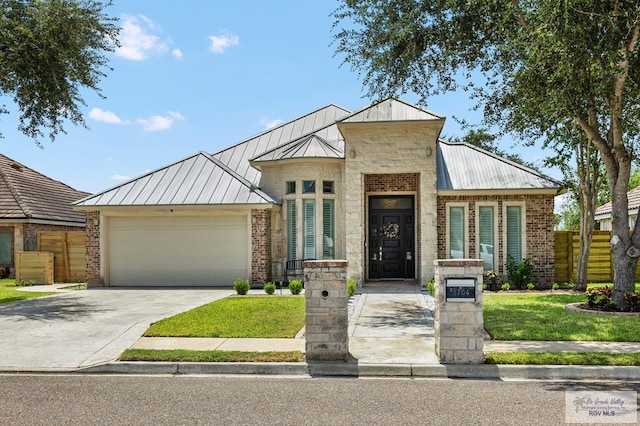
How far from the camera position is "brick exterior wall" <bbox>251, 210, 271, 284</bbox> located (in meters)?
17.4

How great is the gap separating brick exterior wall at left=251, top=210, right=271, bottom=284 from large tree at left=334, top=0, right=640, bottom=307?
579 centimetres

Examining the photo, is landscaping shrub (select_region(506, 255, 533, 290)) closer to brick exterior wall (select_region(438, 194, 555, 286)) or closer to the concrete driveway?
brick exterior wall (select_region(438, 194, 555, 286))

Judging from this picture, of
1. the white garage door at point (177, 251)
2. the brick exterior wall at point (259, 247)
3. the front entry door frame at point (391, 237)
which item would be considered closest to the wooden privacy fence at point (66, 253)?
the white garage door at point (177, 251)

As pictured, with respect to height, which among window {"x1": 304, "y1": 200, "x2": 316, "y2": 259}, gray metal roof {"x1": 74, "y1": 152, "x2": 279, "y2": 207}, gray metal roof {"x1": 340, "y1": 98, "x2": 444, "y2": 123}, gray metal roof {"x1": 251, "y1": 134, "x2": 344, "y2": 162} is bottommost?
window {"x1": 304, "y1": 200, "x2": 316, "y2": 259}

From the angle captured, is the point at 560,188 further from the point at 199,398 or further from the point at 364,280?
the point at 199,398

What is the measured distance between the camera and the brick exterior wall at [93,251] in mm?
18094

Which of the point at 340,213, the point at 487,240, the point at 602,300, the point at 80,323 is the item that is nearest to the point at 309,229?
the point at 340,213

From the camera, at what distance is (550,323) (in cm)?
1016

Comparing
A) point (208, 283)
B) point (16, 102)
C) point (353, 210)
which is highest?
point (16, 102)

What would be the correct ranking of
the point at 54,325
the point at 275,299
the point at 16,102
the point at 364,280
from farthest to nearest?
the point at 364,280
the point at 16,102
the point at 275,299
the point at 54,325

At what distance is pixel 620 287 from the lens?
11.8 meters

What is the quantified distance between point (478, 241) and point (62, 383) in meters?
13.2

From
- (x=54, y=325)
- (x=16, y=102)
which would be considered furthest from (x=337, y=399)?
(x=16, y=102)

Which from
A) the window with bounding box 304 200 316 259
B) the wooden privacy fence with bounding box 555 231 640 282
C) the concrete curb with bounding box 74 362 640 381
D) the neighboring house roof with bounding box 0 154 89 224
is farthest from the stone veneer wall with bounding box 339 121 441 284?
the neighboring house roof with bounding box 0 154 89 224
